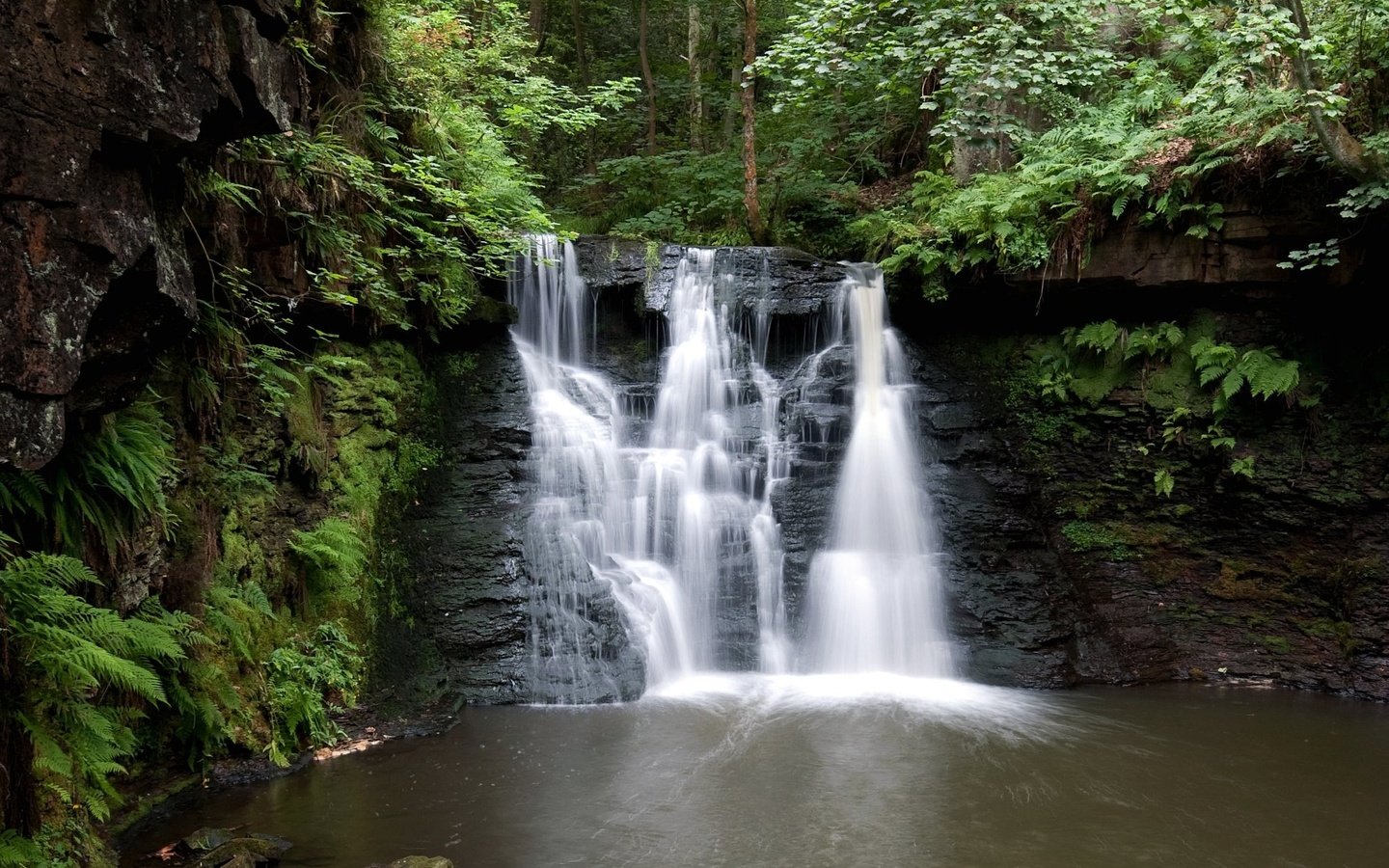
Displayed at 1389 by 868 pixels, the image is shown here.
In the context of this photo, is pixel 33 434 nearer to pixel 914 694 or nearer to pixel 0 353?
pixel 0 353

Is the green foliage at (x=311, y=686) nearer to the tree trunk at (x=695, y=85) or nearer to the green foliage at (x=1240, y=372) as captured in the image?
the green foliage at (x=1240, y=372)

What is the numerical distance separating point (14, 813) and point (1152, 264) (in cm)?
1080

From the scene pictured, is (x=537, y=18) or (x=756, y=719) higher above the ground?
(x=537, y=18)

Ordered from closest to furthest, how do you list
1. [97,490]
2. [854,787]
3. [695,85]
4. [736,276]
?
[97,490], [854,787], [736,276], [695,85]

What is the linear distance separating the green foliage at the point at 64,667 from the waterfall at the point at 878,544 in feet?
22.1

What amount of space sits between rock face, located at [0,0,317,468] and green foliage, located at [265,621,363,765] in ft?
10.1

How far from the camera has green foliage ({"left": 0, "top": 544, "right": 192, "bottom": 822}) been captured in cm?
435

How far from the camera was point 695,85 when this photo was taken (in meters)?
18.5

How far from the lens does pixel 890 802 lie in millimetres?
6527

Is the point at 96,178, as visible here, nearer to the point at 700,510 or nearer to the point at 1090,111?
the point at 700,510

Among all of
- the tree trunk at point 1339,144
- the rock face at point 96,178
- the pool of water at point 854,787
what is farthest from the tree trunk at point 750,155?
the rock face at point 96,178

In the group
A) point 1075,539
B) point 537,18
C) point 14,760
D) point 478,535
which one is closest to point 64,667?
point 14,760

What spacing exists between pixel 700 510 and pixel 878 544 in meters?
2.09

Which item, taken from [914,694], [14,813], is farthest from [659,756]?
[14,813]
